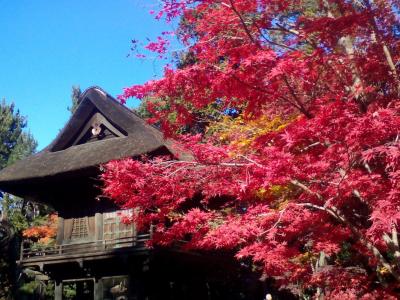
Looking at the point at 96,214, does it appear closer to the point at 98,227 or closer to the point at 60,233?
the point at 98,227

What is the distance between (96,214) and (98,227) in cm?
43

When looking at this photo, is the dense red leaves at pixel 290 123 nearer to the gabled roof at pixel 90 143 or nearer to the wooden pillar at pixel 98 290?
the gabled roof at pixel 90 143

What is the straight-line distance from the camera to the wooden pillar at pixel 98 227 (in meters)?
11.9

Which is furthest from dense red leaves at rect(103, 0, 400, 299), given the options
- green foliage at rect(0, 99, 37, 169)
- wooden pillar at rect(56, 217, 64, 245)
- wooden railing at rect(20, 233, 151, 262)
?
green foliage at rect(0, 99, 37, 169)

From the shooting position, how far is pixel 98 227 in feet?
39.3

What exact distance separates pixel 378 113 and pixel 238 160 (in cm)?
245

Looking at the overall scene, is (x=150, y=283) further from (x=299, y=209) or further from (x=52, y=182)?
(x=299, y=209)

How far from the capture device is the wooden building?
35.9 ft

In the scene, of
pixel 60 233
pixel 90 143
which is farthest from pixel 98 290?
pixel 90 143

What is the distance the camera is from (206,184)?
7027mm

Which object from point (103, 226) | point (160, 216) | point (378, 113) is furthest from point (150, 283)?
point (378, 113)

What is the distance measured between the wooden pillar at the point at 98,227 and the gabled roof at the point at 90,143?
178 cm

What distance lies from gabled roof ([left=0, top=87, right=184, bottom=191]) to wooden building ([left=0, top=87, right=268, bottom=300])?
0.03 meters

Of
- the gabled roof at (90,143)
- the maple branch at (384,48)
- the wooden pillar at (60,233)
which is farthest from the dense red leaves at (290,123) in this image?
the wooden pillar at (60,233)
